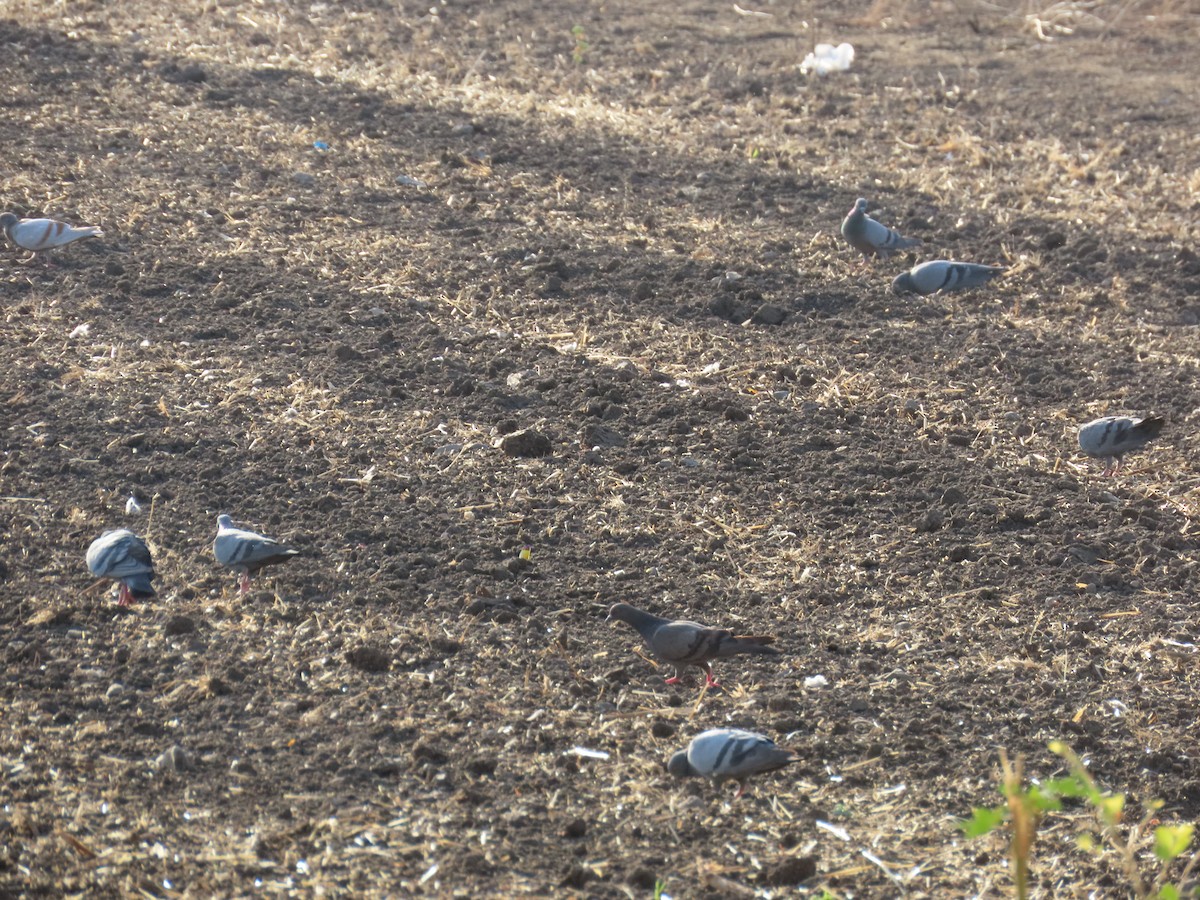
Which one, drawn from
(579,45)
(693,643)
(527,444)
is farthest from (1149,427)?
(579,45)

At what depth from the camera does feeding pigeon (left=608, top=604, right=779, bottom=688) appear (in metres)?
3.52

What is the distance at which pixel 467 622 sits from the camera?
3.86 metres

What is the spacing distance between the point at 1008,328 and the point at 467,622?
344cm

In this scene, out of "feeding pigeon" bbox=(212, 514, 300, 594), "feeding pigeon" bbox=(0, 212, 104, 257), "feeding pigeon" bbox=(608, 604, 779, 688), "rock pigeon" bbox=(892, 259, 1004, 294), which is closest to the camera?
"feeding pigeon" bbox=(608, 604, 779, 688)

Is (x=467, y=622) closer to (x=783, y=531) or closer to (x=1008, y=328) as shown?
(x=783, y=531)

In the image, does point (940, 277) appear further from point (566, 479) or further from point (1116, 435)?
point (566, 479)

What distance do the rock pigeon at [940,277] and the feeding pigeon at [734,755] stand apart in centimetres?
357

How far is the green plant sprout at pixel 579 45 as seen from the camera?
32.3ft

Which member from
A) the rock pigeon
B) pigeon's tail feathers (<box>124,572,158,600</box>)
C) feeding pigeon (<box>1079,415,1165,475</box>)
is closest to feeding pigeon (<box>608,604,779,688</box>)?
pigeon's tail feathers (<box>124,572,158,600</box>)

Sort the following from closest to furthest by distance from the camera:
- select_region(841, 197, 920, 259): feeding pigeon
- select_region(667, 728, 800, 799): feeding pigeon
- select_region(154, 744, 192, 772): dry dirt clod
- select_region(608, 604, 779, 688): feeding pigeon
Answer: select_region(667, 728, 800, 799): feeding pigeon → select_region(154, 744, 192, 772): dry dirt clod → select_region(608, 604, 779, 688): feeding pigeon → select_region(841, 197, 920, 259): feeding pigeon

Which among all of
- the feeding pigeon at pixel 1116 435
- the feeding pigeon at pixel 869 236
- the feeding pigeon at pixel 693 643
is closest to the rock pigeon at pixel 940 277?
the feeding pigeon at pixel 869 236

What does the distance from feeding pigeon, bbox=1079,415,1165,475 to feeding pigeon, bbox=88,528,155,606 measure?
11.2ft

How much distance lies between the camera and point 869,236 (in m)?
6.49

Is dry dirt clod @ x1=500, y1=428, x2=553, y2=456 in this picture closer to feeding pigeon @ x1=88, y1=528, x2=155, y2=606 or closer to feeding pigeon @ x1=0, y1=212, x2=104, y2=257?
feeding pigeon @ x1=88, y1=528, x2=155, y2=606
